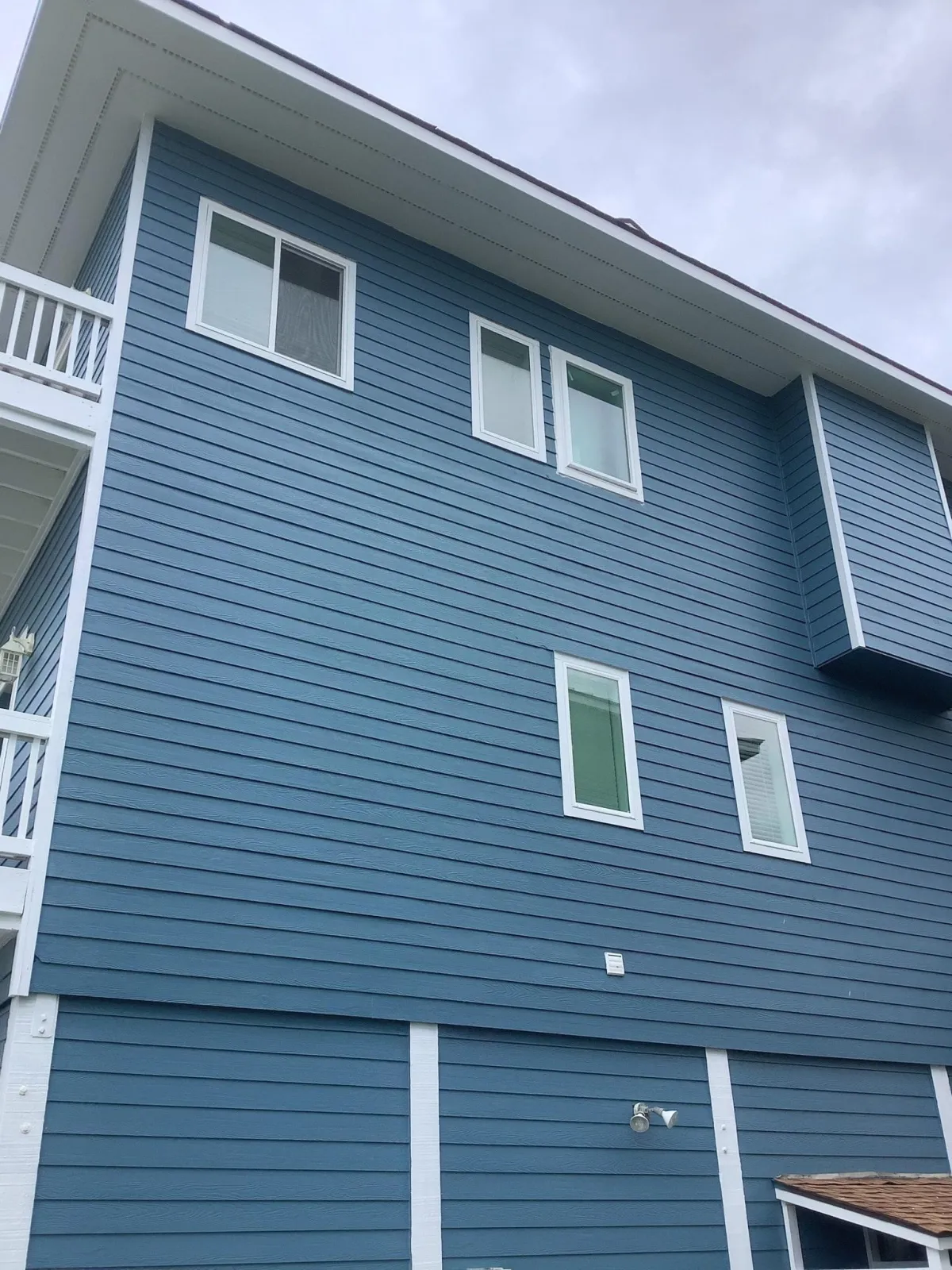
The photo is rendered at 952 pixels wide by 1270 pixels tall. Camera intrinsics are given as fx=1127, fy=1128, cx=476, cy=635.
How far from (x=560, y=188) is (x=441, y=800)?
500 cm

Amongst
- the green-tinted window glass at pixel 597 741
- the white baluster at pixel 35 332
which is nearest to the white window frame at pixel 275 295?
the white baluster at pixel 35 332

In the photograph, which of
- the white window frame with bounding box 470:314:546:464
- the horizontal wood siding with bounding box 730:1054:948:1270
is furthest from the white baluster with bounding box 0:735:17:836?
the horizontal wood siding with bounding box 730:1054:948:1270

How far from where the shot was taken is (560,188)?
8977 mm

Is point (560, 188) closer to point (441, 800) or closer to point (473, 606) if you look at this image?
point (473, 606)

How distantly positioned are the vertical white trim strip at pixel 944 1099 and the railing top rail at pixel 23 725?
752cm

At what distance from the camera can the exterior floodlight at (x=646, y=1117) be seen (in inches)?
288

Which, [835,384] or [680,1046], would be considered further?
[835,384]

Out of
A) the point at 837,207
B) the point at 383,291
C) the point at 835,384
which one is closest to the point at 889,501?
the point at 835,384

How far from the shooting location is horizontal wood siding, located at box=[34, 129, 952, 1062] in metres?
6.33

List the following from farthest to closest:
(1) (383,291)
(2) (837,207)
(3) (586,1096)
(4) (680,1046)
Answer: (2) (837,207) < (1) (383,291) < (4) (680,1046) < (3) (586,1096)

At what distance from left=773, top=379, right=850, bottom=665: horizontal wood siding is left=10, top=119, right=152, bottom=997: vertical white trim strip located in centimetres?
627

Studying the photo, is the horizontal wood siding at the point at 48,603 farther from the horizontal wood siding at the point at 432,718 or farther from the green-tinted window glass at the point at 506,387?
the green-tinted window glass at the point at 506,387

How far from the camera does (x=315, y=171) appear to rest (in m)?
8.45

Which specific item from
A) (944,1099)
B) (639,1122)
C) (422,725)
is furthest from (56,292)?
(944,1099)
